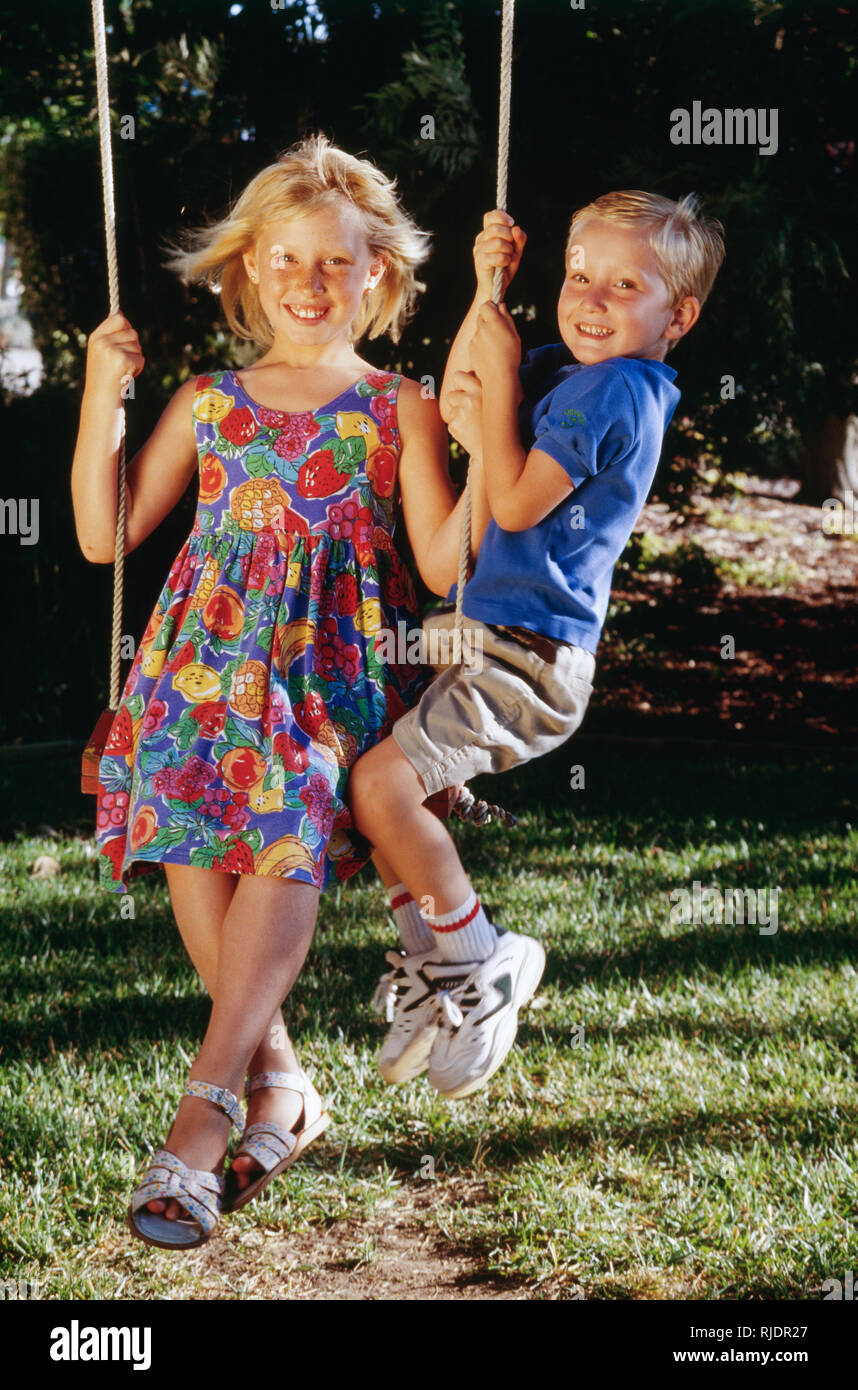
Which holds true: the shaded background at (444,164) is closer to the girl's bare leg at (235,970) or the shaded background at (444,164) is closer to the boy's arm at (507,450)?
the boy's arm at (507,450)

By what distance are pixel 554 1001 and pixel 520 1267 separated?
129cm

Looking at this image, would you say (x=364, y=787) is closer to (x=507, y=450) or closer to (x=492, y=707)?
(x=492, y=707)

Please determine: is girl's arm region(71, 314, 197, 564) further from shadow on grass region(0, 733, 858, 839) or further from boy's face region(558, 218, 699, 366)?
shadow on grass region(0, 733, 858, 839)

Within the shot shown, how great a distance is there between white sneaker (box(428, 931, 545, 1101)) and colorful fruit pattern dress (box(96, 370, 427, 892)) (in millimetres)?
296

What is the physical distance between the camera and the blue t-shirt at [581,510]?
229cm

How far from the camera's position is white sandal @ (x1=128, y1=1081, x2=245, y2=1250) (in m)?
2.07

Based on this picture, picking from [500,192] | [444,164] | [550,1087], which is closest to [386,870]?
[500,192]

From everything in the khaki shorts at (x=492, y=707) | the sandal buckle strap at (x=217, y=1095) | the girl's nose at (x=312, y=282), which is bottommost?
the sandal buckle strap at (x=217, y=1095)

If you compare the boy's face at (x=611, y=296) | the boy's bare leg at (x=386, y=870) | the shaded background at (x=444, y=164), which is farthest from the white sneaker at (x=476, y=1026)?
the shaded background at (x=444, y=164)

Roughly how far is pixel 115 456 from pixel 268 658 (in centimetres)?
49

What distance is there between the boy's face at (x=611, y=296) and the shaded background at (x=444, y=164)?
3369mm

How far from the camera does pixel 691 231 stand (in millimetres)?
2367

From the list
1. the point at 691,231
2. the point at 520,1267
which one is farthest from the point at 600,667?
the point at 691,231
